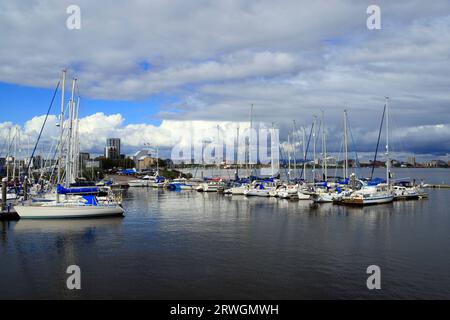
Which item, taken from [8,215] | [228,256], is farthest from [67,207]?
[228,256]

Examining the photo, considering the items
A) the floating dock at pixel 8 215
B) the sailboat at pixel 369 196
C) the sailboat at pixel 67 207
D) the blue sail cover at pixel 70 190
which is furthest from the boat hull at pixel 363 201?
the floating dock at pixel 8 215

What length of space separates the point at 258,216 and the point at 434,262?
Result: 2553cm

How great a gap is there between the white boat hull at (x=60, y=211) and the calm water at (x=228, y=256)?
1.77m

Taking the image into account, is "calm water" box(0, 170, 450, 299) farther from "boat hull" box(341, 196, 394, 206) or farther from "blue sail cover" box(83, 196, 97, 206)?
"boat hull" box(341, 196, 394, 206)

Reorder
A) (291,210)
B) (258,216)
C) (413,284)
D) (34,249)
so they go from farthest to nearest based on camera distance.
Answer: (291,210)
(258,216)
(34,249)
(413,284)

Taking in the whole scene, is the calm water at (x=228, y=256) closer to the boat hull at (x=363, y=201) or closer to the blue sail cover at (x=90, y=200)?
the blue sail cover at (x=90, y=200)

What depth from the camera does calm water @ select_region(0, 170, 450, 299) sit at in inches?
857

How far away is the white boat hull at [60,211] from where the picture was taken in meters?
45.4

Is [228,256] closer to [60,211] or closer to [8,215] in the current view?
[60,211]

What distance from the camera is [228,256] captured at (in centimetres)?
2877

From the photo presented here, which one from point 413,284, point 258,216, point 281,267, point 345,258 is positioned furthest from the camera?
point 258,216
